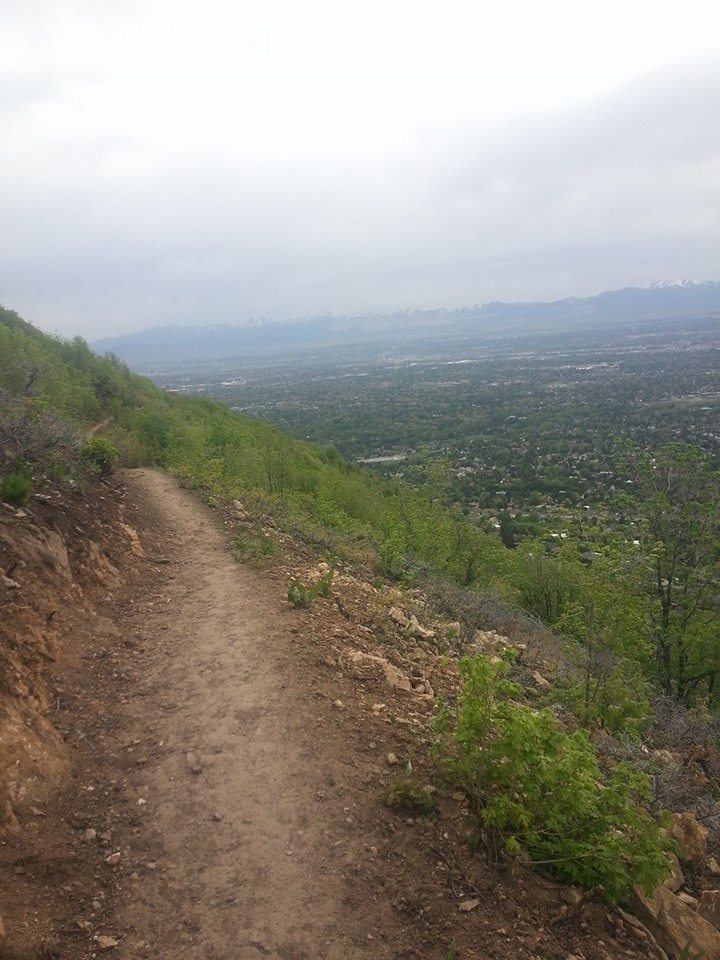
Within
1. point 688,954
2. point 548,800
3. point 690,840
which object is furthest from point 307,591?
point 688,954

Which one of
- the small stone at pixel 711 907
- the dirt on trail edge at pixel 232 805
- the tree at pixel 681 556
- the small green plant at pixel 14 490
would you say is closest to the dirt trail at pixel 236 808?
the dirt on trail edge at pixel 232 805

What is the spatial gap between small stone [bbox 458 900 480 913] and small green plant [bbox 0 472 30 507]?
6463 millimetres

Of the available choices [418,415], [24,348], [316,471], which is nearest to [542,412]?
[418,415]

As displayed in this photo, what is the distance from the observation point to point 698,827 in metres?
4.99

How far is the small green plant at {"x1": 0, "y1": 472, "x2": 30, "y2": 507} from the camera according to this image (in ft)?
23.7

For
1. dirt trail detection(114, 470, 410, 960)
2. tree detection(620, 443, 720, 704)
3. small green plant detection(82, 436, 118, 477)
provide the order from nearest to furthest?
dirt trail detection(114, 470, 410, 960) < small green plant detection(82, 436, 118, 477) < tree detection(620, 443, 720, 704)

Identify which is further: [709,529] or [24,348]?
[24,348]

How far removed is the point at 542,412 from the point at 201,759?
71.6 meters

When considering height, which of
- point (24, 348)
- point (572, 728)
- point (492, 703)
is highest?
point (24, 348)

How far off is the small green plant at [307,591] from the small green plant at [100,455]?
4.38 m

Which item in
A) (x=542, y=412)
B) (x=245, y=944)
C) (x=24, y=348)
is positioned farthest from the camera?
(x=542, y=412)

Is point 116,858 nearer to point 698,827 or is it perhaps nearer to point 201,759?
point 201,759

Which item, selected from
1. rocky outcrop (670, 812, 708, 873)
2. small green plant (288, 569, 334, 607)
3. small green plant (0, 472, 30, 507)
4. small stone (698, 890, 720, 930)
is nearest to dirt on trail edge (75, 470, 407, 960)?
small green plant (288, 569, 334, 607)

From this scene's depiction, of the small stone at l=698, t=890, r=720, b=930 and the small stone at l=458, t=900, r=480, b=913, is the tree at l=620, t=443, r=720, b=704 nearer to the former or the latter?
the small stone at l=698, t=890, r=720, b=930
